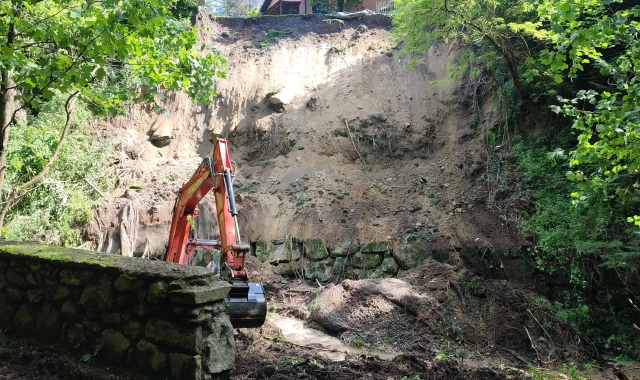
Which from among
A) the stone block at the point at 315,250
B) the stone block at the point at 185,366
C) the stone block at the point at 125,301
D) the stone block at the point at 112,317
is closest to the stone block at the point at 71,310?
the stone block at the point at 112,317

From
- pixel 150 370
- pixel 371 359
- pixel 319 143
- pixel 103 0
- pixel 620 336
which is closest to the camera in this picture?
pixel 150 370

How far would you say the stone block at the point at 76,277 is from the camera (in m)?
4.15

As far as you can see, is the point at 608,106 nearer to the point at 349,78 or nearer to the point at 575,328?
the point at 575,328

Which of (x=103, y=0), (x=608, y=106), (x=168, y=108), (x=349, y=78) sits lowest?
(x=608, y=106)

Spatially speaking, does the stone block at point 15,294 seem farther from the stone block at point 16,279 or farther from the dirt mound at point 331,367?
the dirt mound at point 331,367

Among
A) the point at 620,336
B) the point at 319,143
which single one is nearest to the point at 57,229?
the point at 319,143

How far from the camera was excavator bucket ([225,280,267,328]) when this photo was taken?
4645 millimetres

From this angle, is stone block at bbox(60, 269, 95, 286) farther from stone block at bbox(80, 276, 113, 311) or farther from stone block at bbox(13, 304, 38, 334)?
stone block at bbox(13, 304, 38, 334)

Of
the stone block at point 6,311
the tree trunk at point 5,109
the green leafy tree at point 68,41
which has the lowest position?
the stone block at point 6,311

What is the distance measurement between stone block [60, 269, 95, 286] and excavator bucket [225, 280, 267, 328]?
4.41ft

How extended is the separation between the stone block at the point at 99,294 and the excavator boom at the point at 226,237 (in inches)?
43.8

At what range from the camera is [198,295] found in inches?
138

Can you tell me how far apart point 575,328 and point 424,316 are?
250 centimetres

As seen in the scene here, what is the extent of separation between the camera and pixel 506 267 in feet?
30.0
